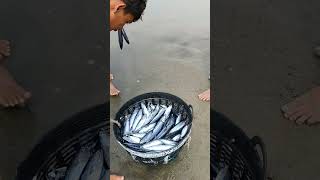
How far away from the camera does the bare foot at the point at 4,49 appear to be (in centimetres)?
282

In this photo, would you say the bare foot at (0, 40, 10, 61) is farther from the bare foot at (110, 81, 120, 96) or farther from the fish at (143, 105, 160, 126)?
the fish at (143, 105, 160, 126)

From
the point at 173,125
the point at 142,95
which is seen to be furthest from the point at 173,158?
the point at 142,95

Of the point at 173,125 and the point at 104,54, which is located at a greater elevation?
the point at 104,54

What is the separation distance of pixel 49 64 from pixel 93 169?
572 mm

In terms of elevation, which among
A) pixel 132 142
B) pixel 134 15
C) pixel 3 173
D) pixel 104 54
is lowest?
pixel 3 173

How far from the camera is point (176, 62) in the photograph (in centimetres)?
261

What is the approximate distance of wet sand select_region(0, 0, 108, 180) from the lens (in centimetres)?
273

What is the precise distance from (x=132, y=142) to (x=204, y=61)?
493 millimetres

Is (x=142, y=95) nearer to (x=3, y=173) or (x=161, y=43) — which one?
(x=161, y=43)

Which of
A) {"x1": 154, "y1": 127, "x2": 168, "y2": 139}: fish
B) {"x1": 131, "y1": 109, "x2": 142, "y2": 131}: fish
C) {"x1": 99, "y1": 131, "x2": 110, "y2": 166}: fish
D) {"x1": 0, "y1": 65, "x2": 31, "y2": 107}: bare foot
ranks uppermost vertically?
{"x1": 0, "y1": 65, "x2": 31, "y2": 107}: bare foot

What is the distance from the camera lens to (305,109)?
2.82 metres

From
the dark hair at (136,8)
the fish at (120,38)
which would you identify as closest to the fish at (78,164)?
the fish at (120,38)

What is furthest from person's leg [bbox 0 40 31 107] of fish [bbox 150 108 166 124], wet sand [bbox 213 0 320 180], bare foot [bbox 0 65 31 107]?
wet sand [bbox 213 0 320 180]

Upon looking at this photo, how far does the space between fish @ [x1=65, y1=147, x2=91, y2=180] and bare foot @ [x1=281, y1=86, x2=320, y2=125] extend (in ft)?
3.25
